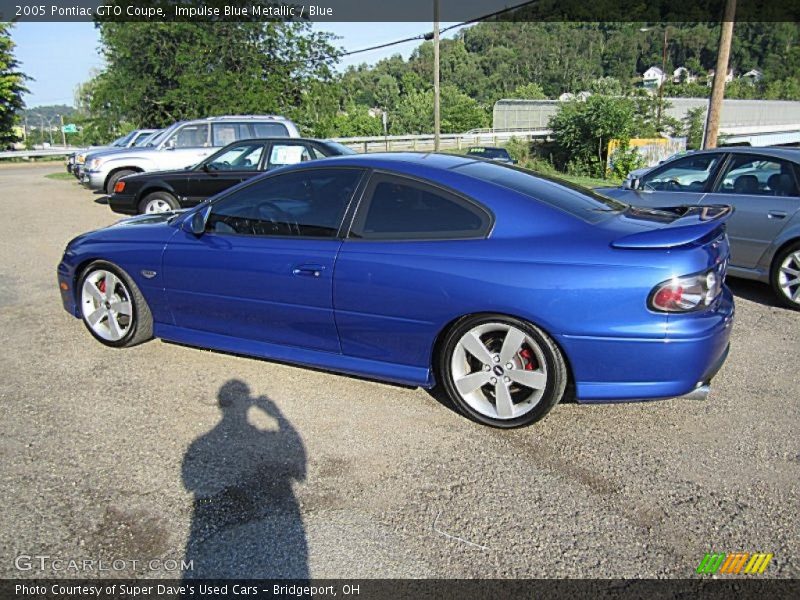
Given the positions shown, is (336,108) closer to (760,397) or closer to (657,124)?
(657,124)

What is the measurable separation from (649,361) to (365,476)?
1.58 metres

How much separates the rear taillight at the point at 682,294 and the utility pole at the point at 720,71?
14367 millimetres

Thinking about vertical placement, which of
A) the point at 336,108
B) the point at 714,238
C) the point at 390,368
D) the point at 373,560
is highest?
the point at 336,108

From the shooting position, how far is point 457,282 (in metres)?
3.36

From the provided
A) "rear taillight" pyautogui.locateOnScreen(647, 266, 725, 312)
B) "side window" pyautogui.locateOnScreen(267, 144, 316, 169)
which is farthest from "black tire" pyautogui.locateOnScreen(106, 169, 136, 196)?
"rear taillight" pyautogui.locateOnScreen(647, 266, 725, 312)

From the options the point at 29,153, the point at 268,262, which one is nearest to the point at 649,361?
the point at 268,262

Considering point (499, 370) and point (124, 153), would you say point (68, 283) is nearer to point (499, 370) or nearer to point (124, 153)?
point (499, 370)

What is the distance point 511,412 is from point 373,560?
1.30 m

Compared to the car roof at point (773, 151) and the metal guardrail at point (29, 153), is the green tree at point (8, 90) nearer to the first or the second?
the metal guardrail at point (29, 153)

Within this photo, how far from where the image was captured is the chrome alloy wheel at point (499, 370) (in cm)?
335

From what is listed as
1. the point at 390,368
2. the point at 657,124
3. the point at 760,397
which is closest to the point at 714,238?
the point at 760,397

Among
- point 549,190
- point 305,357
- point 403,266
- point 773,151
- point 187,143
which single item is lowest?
point 305,357

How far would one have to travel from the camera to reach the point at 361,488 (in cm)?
297

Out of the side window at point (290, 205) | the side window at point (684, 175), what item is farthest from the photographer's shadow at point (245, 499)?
the side window at point (684, 175)
